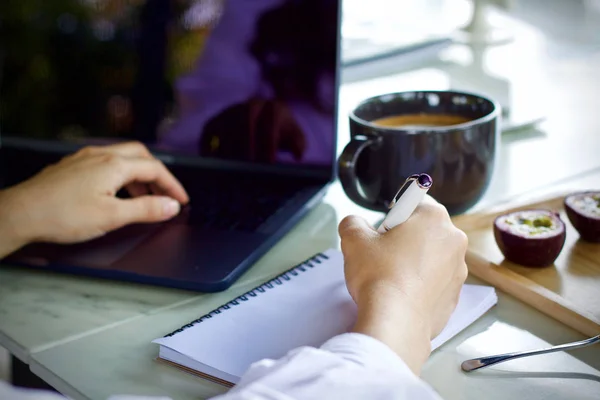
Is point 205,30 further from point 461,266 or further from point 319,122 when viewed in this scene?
point 461,266

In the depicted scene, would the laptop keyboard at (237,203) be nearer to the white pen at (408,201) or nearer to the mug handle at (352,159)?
the mug handle at (352,159)

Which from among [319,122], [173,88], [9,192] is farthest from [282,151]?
[9,192]

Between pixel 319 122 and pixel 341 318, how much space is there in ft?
1.15

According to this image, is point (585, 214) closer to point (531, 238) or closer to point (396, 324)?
point (531, 238)

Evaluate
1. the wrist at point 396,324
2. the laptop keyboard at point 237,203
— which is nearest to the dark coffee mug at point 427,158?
the laptop keyboard at point 237,203

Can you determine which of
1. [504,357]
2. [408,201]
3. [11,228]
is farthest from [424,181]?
[11,228]

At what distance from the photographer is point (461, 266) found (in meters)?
0.62

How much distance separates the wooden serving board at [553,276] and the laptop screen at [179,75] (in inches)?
8.8

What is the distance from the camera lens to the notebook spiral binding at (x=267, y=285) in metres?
0.63

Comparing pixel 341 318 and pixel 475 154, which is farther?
pixel 475 154

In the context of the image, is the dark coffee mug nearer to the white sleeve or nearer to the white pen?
the white pen

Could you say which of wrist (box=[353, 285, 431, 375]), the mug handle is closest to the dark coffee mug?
the mug handle

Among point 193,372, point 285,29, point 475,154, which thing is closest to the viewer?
point 193,372

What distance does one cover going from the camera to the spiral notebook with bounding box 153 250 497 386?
22.7 inches
